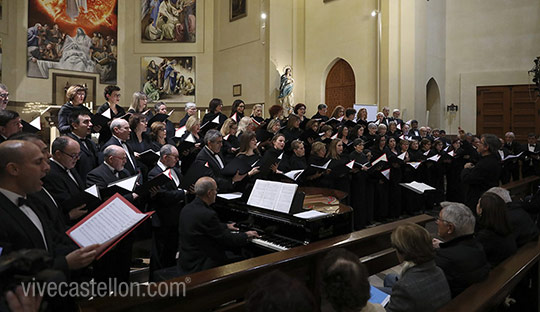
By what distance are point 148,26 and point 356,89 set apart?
885 cm

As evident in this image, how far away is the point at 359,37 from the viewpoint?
13.6 meters

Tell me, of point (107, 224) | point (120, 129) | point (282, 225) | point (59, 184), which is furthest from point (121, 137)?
point (107, 224)

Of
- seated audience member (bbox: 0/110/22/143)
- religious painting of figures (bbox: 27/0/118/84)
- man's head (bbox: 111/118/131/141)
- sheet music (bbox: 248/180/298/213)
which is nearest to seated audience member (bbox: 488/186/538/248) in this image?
sheet music (bbox: 248/180/298/213)

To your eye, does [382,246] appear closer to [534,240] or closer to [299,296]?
[534,240]

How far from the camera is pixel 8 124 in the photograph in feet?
13.1

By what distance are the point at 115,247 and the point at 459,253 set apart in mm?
2901

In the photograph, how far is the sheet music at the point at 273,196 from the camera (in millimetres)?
3668

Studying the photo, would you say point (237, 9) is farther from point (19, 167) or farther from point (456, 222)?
point (19, 167)

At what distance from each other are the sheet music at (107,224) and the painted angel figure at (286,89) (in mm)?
11087

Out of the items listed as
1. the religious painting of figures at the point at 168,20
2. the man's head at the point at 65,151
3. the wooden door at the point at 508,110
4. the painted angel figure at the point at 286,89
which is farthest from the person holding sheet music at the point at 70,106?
the wooden door at the point at 508,110

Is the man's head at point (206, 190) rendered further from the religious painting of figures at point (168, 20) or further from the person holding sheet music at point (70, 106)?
the religious painting of figures at point (168, 20)

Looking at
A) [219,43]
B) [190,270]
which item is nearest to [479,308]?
[190,270]

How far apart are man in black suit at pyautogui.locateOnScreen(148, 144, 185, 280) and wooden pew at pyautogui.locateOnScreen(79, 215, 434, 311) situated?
1982mm

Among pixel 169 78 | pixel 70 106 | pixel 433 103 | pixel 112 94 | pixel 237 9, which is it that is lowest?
pixel 70 106
